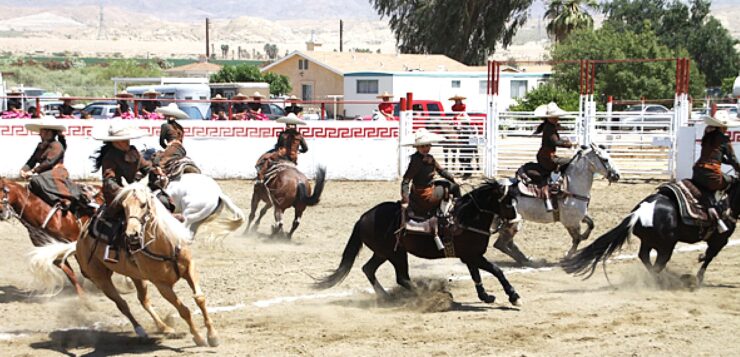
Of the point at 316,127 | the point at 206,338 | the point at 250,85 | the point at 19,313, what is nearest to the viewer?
the point at 206,338

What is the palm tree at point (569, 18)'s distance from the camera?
5950cm

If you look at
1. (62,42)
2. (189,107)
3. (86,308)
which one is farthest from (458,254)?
(62,42)

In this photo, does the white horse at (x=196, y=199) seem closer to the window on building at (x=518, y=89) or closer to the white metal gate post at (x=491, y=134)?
the white metal gate post at (x=491, y=134)

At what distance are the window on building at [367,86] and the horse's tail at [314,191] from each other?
30702 millimetres

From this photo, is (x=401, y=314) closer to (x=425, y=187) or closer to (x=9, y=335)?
(x=425, y=187)

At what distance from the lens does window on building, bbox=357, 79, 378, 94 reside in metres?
44.5

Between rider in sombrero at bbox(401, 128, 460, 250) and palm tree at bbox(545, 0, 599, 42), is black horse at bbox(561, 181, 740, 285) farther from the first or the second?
palm tree at bbox(545, 0, 599, 42)

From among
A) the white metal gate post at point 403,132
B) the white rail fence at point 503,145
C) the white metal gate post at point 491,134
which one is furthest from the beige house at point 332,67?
the white metal gate post at point 403,132

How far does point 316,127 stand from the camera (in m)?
21.3

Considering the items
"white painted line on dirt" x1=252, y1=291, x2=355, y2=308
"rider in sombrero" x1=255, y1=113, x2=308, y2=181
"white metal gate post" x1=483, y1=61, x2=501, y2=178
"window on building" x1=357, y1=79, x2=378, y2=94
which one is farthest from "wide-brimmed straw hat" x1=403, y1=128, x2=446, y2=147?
"window on building" x1=357, y1=79, x2=378, y2=94

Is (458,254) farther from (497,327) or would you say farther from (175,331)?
(175,331)

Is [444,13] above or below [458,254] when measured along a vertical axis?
above

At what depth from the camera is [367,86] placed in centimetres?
4494

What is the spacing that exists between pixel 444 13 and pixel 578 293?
52.6m
